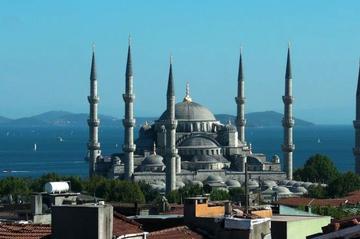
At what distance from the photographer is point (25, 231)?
21.6m

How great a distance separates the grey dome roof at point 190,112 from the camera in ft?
313

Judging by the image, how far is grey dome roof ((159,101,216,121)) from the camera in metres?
95.3

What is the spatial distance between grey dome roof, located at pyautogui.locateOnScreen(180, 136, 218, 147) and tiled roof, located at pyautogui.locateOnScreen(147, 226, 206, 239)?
228 ft

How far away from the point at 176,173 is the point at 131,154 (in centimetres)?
352

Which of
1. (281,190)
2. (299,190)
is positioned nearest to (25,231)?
(281,190)

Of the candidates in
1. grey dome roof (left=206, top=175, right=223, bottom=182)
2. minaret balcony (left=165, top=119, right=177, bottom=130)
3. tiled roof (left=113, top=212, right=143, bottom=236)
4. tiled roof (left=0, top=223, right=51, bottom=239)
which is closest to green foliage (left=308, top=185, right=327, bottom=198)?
grey dome roof (left=206, top=175, right=223, bottom=182)

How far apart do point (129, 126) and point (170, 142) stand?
3.81 meters

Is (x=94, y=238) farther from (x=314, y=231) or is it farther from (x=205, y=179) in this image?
(x=205, y=179)

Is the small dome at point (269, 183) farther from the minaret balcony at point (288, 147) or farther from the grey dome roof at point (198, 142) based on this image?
the grey dome roof at point (198, 142)

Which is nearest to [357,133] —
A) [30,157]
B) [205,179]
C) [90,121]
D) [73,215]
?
[205,179]

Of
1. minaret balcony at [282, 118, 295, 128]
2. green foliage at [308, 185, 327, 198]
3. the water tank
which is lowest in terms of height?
green foliage at [308, 185, 327, 198]

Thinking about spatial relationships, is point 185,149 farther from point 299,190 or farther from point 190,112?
point 299,190

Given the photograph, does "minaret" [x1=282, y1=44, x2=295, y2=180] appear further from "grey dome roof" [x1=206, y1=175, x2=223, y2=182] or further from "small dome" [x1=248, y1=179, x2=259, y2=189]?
"grey dome roof" [x1=206, y1=175, x2=223, y2=182]

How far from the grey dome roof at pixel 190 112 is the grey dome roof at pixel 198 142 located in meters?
3.10
